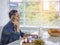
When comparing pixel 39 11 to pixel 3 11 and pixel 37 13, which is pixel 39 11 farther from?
pixel 3 11

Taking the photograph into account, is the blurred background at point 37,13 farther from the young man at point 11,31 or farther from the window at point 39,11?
the young man at point 11,31

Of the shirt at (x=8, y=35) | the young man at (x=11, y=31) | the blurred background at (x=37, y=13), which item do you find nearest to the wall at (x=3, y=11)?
the blurred background at (x=37, y=13)

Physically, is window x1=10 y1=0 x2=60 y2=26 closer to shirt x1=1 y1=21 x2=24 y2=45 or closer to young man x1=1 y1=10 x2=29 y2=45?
young man x1=1 y1=10 x2=29 y2=45

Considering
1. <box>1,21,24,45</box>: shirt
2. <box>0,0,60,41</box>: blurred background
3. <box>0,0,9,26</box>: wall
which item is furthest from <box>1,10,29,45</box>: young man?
<box>0,0,60,41</box>: blurred background

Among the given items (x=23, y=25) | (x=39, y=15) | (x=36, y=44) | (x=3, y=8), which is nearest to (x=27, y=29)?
(x=23, y=25)

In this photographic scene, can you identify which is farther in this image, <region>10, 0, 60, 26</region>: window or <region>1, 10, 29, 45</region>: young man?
<region>10, 0, 60, 26</region>: window

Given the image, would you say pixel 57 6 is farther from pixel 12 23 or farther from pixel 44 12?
pixel 12 23

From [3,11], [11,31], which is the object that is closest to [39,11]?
[3,11]

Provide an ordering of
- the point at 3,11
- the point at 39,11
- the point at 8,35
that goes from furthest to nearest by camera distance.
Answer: the point at 39,11
the point at 3,11
the point at 8,35

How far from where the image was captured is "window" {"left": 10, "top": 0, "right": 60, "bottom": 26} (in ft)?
12.9

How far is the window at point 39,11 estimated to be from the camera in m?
3.94

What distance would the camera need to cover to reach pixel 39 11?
3.95 meters

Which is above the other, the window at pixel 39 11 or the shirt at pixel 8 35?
the window at pixel 39 11

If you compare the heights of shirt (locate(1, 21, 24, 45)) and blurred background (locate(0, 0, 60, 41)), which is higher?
blurred background (locate(0, 0, 60, 41))
